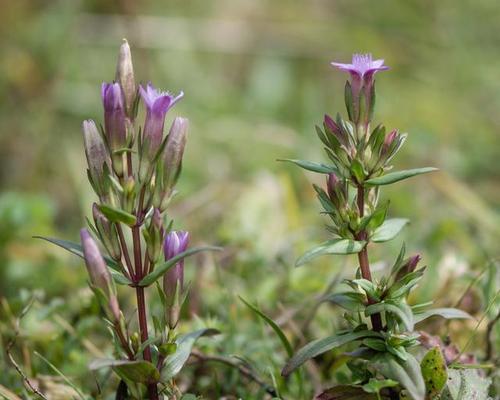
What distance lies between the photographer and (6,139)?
3.76m

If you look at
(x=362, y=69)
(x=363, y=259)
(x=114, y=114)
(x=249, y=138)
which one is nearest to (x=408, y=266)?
(x=363, y=259)

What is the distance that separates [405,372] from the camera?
1.25m

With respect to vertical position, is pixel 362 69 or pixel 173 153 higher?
pixel 362 69

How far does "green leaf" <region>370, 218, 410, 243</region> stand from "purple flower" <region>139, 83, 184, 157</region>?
0.43 metres

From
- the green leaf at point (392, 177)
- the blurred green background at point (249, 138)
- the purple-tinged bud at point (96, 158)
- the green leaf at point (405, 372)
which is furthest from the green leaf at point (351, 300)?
the purple-tinged bud at point (96, 158)

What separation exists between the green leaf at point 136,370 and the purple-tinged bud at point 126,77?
43cm

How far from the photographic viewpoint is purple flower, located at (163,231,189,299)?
1316 mm

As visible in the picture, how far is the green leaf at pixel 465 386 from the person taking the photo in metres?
1.35

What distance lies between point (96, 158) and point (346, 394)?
632 mm

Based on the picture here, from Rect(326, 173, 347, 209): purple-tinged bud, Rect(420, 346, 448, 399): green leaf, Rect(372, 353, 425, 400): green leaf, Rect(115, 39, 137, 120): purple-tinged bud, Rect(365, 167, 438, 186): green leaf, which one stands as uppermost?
Rect(115, 39, 137, 120): purple-tinged bud

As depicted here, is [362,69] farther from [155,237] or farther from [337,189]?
[155,237]

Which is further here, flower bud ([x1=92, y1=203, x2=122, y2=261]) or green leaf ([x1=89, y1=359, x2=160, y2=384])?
flower bud ([x1=92, y1=203, x2=122, y2=261])

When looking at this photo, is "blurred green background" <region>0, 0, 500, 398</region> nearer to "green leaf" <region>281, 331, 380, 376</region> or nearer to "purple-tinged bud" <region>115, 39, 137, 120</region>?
"green leaf" <region>281, 331, 380, 376</region>

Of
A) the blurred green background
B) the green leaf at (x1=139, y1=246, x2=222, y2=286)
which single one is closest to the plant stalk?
the green leaf at (x1=139, y1=246, x2=222, y2=286)
